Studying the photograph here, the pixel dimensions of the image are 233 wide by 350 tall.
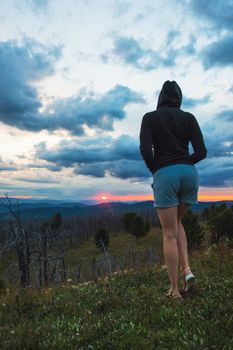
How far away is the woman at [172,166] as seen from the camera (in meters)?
5.36

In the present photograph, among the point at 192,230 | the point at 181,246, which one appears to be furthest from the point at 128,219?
the point at 181,246

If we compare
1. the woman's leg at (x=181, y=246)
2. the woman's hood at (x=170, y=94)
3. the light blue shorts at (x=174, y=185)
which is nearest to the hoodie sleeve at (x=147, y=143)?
the light blue shorts at (x=174, y=185)

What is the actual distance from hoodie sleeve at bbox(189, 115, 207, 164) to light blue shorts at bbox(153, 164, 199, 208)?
0.57 feet

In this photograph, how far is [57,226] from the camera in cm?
10062

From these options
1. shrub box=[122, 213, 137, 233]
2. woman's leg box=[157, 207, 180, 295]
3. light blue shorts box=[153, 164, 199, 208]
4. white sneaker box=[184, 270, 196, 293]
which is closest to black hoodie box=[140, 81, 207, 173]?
light blue shorts box=[153, 164, 199, 208]

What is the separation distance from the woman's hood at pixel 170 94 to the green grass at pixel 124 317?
10.5 ft

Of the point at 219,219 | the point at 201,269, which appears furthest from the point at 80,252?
→ the point at 201,269

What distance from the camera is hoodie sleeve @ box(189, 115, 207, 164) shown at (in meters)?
5.54

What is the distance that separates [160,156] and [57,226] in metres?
98.1

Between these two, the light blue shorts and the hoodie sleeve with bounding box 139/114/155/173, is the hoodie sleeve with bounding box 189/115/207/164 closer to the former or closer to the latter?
the light blue shorts

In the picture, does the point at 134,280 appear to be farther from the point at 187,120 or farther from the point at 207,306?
the point at 187,120

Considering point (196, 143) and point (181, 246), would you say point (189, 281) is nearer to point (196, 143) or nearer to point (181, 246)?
point (181, 246)

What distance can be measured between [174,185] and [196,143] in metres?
0.86

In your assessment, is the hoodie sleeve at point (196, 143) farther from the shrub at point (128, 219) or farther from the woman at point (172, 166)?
the shrub at point (128, 219)
